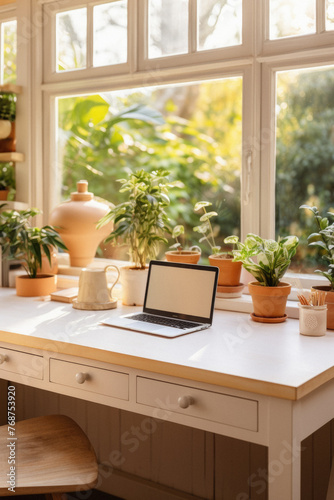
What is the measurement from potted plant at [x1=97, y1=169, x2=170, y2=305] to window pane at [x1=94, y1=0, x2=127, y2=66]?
0.70 meters

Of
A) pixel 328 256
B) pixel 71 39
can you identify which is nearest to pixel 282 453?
pixel 328 256

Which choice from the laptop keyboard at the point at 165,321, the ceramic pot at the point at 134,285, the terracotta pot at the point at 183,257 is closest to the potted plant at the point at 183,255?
the terracotta pot at the point at 183,257

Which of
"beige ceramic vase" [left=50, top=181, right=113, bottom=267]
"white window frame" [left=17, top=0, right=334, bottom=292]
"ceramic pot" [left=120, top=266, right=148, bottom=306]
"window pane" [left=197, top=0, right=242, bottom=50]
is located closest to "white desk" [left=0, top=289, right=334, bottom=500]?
"ceramic pot" [left=120, top=266, right=148, bottom=306]

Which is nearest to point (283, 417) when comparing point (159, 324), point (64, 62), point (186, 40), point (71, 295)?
point (159, 324)

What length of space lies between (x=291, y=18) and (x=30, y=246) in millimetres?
1386

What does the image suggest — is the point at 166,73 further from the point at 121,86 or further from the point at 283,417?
the point at 283,417

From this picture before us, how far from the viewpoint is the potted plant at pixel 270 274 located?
6.38 feet

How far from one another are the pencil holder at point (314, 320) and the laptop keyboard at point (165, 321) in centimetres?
36

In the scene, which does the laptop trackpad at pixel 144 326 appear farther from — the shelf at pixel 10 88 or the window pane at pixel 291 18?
the shelf at pixel 10 88

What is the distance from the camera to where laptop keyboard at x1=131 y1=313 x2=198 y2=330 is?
6.20 ft

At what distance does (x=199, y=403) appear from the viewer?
4.80 ft

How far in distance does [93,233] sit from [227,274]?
762 mm

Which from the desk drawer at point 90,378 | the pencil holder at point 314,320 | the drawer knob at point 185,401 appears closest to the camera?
the drawer knob at point 185,401

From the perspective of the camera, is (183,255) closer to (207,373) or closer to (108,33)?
(207,373)
